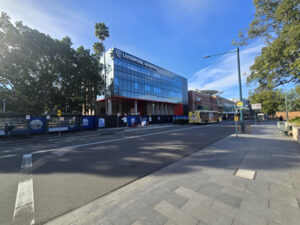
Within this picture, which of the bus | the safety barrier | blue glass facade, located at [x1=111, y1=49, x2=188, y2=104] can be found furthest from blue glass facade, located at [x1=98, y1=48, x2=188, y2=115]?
the bus

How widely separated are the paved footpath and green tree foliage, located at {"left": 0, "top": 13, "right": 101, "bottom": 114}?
2127cm

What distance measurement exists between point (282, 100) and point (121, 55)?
179 ft

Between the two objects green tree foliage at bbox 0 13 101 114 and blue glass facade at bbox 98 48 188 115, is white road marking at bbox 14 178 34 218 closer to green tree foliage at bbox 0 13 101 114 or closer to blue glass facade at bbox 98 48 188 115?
green tree foliage at bbox 0 13 101 114

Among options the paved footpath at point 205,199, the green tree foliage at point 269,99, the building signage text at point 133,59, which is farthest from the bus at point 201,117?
the green tree foliage at point 269,99

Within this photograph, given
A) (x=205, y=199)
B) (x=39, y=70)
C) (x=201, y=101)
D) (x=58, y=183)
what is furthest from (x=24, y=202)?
(x=201, y=101)

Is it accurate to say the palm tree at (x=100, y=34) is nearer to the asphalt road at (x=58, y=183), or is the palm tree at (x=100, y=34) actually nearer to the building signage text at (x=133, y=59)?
the building signage text at (x=133, y=59)

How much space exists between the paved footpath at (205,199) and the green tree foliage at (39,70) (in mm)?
21270

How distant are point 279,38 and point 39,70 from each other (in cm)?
2567

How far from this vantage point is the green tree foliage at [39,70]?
599 inches

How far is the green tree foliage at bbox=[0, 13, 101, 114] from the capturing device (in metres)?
15.2

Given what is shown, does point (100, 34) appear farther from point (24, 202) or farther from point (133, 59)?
point (24, 202)

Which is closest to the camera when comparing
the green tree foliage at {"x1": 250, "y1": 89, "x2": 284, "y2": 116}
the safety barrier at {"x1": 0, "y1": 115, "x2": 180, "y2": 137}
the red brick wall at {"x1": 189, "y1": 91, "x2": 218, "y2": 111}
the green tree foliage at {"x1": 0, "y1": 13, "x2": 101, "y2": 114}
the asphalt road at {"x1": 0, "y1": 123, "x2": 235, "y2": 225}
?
the asphalt road at {"x1": 0, "y1": 123, "x2": 235, "y2": 225}

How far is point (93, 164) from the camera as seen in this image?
15.4 feet

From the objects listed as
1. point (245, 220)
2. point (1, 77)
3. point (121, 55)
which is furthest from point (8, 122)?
point (121, 55)
